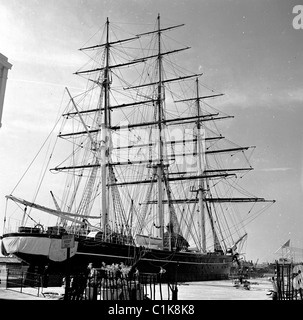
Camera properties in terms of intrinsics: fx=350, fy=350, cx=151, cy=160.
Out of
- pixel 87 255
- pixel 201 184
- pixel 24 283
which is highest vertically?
pixel 201 184

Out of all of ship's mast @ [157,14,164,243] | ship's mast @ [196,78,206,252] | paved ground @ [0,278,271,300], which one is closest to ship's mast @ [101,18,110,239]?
ship's mast @ [157,14,164,243]

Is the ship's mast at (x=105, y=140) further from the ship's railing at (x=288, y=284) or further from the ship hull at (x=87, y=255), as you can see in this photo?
the ship's railing at (x=288, y=284)

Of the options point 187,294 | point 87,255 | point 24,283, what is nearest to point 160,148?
point 87,255

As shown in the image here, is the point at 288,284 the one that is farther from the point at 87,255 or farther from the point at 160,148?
the point at 160,148

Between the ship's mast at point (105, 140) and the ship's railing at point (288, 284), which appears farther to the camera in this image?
the ship's mast at point (105, 140)

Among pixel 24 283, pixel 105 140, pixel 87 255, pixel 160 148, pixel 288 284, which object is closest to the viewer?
pixel 288 284

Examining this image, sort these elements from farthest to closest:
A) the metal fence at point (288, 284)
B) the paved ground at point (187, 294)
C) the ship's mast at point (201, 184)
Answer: the ship's mast at point (201, 184), the paved ground at point (187, 294), the metal fence at point (288, 284)

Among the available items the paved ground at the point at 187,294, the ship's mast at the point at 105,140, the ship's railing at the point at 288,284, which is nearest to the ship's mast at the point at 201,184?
the ship's mast at the point at 105,140

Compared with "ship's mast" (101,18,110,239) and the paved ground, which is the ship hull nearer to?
the paved ground
